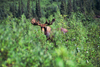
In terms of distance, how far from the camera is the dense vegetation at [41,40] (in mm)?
2094

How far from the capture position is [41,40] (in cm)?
309

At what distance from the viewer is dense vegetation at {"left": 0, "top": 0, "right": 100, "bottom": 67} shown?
82.4 inches

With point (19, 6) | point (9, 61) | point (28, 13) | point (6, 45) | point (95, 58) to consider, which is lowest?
point (95, 58)

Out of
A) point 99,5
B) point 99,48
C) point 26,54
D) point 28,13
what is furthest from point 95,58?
point 99,5

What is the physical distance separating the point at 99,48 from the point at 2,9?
4.39m

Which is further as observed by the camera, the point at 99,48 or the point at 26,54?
the point at 99,48

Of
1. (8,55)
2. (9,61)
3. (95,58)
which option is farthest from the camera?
(95,58)

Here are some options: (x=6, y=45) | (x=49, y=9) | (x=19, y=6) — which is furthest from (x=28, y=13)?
(x=6, y=45)

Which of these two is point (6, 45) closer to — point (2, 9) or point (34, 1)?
point (2, 9)

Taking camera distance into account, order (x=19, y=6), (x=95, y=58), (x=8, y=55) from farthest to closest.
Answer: (x=19, y=6) < (x=95, y=58) < (x=8, y=55)

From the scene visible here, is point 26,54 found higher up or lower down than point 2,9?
lower down

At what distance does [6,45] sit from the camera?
2.22 meters

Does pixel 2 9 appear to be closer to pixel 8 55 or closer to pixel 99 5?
pixel 8 55

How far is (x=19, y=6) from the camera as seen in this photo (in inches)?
193
